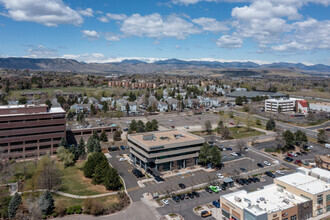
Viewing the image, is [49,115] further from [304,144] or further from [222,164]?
[304,144]

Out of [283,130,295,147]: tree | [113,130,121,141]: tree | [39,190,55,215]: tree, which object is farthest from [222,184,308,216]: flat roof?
[113,130,121,141]: tree

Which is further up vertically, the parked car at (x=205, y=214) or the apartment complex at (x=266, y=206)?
the apartment complex at (x=266, y=206)

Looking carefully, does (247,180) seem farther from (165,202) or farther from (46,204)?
(46,204)

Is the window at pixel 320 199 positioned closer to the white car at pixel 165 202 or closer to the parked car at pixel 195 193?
the parked car at pixel 195 193

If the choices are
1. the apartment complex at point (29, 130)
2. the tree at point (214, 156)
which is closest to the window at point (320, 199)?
the tree at point (214, 156)

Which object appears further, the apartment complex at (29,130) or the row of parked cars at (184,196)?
the apartment complex at (29,130)

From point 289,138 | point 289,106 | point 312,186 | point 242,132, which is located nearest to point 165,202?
point 312,186

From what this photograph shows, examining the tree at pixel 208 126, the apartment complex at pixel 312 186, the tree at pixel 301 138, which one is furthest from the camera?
the tree at pixel 208 126
